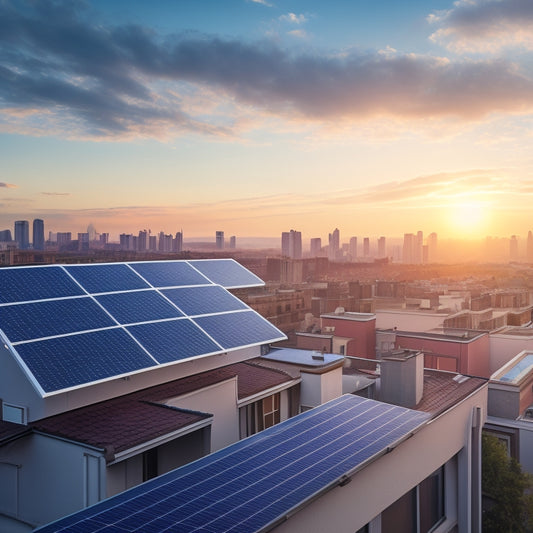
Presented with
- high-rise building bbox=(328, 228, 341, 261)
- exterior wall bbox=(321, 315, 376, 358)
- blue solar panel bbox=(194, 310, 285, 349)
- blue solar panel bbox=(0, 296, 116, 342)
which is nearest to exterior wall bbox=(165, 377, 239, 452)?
blue solar panel bbox=(194, 310, 285, 349)

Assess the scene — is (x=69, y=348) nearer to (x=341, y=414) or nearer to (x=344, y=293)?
(x=341, y=414)

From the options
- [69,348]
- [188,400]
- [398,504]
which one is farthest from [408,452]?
[69,348]

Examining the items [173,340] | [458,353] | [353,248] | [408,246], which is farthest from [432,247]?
[173,340]

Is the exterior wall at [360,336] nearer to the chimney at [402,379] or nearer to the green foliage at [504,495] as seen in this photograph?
the green foliage at [504,495]

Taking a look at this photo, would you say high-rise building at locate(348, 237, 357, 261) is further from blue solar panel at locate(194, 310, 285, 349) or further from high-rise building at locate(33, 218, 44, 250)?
blue solar panel at locate(194, 310, 285, 349)

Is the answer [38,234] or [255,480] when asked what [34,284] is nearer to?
[255,480]

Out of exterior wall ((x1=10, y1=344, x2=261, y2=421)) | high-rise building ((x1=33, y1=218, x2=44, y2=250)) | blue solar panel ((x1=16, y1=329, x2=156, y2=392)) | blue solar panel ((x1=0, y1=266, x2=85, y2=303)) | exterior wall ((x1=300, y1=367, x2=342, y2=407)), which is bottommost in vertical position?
exterior wall ((x1=300, y1=367, x2=342, y2=407))

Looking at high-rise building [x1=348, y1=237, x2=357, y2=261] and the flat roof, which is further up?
high-rise building [x1=348, y1=237, x2=357, y2=261]
